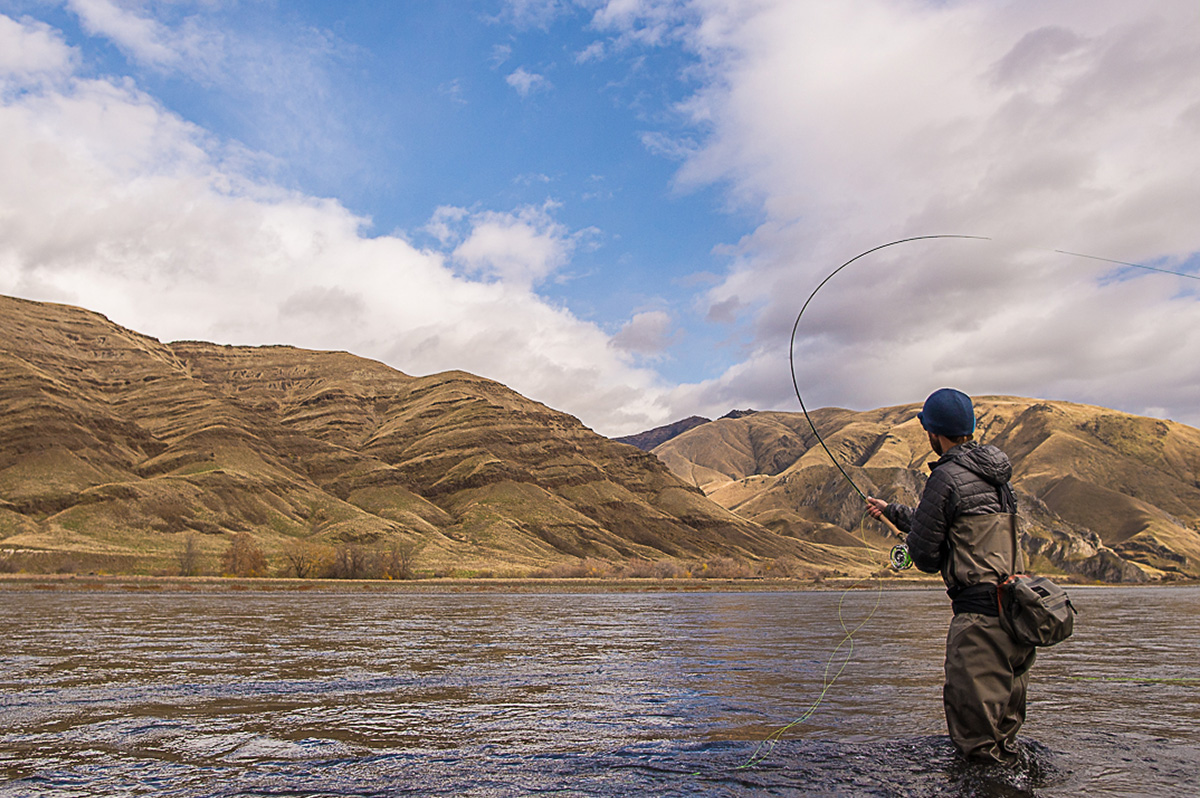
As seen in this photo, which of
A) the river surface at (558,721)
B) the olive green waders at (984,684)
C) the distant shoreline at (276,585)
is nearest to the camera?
the olive green waders at (984,684)

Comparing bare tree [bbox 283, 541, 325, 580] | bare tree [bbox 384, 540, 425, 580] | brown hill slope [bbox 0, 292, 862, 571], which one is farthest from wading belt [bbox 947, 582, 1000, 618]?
brown hill slope [bbox 0, 292, 862, 571]

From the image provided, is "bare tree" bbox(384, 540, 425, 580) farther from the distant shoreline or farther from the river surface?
the river surface

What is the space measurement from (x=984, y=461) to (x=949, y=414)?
24.0 inches

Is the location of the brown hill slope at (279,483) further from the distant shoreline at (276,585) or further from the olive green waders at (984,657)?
the olive green waders at (984,657)

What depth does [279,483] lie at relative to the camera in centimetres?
14588

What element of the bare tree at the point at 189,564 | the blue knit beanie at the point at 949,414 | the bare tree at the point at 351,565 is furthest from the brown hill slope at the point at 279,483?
the blue knit beanie at the point at 949,414

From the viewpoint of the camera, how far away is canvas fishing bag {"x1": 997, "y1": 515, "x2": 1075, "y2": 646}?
6.02m

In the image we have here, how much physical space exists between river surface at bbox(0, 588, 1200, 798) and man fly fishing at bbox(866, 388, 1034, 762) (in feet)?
1.19

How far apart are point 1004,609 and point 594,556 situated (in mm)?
143579

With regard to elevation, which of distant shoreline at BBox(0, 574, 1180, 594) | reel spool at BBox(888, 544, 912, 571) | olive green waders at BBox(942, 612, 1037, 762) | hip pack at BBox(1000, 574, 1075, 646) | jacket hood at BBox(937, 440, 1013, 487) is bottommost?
distant shoreline at BBox(0, 574, 1180, 594)

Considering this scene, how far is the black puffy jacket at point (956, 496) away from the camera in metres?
6.52

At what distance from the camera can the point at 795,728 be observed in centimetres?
893

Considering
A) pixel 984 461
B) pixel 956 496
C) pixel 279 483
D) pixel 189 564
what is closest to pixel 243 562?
pixel 189 564

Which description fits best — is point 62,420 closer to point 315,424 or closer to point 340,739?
point 315,424
